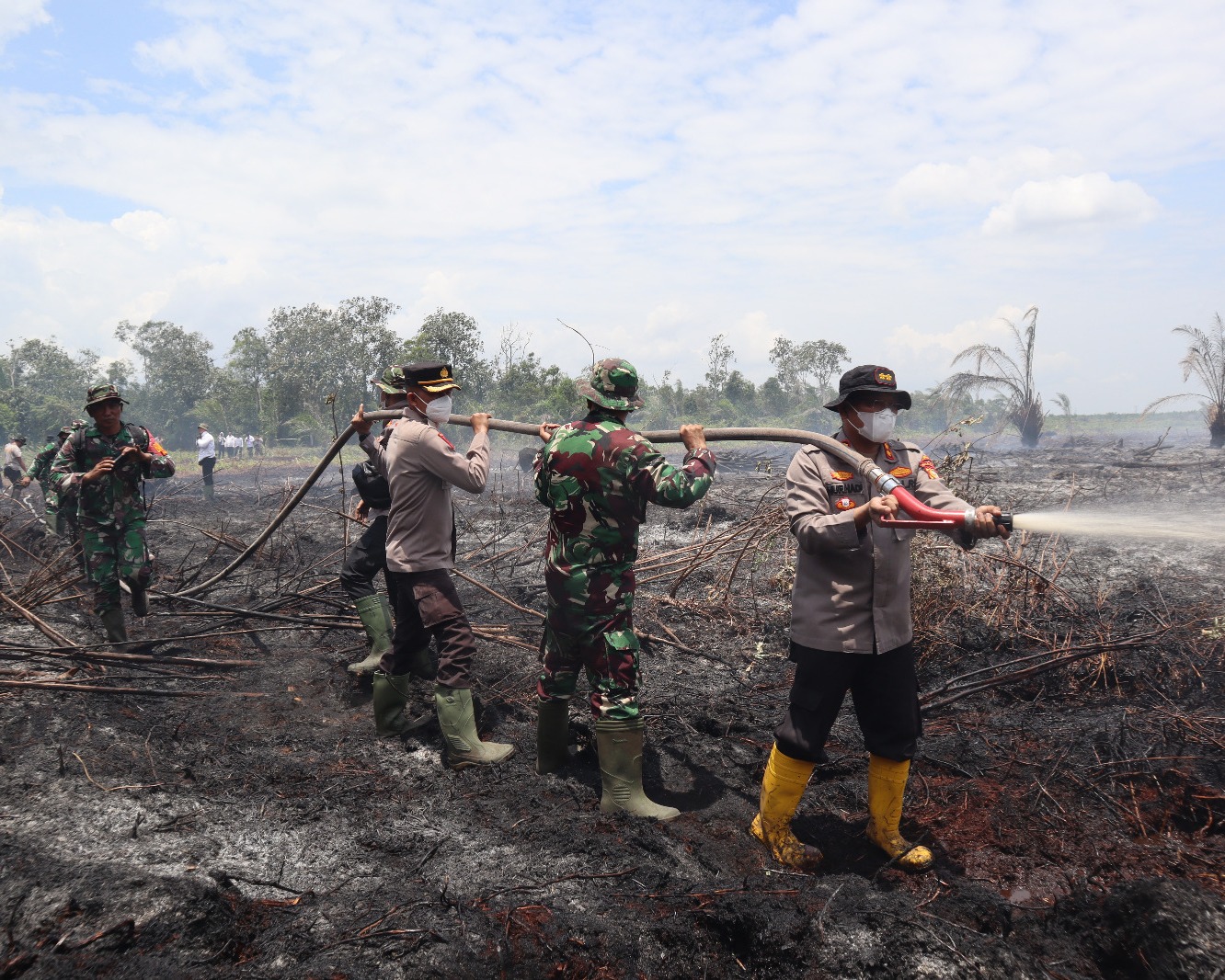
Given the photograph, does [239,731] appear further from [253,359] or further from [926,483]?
[253,359]

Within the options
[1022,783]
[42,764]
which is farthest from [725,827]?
[42,764]

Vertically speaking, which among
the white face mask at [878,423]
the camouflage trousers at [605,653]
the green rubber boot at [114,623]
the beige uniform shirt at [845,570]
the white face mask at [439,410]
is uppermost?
the white face mask at [439,410]

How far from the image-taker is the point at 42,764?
12.8 ft

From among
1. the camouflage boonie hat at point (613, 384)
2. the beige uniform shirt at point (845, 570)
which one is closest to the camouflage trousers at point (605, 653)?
the beige uniform shirt at point (845, 570)

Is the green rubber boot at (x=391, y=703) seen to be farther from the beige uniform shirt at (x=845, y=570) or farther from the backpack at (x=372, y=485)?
the beige uniform shirt at (x=845, y=570)

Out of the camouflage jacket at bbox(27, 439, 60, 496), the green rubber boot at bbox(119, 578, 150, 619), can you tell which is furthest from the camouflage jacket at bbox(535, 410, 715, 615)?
the camouflage jacket at bbox(27, 439, 60, 496)

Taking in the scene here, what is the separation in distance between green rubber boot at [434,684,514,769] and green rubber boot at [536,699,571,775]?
10.8 inches

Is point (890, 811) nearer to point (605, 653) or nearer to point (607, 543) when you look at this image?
point (605, 653)

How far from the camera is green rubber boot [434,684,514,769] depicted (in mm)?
4016

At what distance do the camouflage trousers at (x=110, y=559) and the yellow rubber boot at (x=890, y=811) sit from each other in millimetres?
5400

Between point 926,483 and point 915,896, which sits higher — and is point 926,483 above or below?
above

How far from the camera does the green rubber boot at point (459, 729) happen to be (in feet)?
13.2

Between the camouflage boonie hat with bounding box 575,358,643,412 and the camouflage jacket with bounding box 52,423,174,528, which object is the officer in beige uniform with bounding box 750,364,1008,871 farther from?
the camouflage jacket with bounding box 52,423,174,528

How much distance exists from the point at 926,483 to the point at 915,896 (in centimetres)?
157
